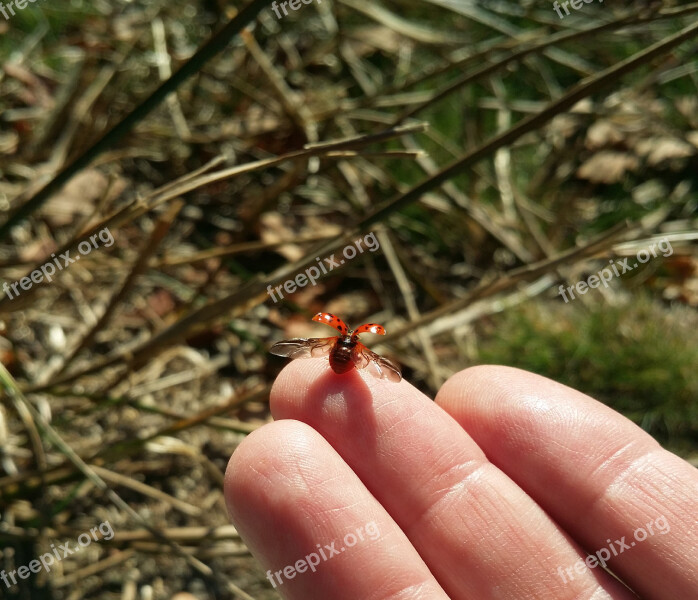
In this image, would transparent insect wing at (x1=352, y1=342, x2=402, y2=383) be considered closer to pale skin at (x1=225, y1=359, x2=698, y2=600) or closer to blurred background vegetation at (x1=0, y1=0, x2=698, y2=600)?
pale skin at (x1=225, y1=359, x2=698, y2=600)

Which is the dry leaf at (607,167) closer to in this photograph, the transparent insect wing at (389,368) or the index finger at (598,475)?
the index finger at (598,475)

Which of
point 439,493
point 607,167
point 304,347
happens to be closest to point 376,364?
point 304,347

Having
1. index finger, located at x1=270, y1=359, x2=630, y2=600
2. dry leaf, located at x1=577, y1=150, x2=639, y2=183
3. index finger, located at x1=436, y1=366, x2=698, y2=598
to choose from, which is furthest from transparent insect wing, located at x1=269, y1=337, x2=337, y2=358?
dry leaf, located at x1=577, y1=150, x2=639, y2=183

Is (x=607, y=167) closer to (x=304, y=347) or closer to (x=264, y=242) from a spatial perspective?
(x=264, y=242)

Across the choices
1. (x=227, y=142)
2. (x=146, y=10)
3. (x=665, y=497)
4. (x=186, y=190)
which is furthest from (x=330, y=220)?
(x=665, y=497)

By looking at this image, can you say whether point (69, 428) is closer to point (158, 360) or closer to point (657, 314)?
point (158, 360)

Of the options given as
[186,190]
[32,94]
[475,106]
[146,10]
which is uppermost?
[146,10]
